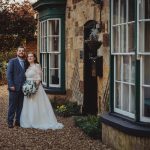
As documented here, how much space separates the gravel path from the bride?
0.37 meters

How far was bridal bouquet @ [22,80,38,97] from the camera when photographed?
36.0ft

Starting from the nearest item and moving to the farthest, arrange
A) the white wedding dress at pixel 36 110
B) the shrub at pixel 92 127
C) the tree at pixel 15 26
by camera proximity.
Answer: the shrub at pixel 92 127 < the white wedding dress at pixel 36 110 < the tree at pixel 15 26

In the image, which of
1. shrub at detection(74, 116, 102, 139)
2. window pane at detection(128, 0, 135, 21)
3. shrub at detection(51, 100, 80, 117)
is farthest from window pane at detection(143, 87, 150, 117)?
shrub at detection(51, 100, 80, 117)

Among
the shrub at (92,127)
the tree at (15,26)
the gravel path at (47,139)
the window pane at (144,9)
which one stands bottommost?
the gravel path at (47,139)

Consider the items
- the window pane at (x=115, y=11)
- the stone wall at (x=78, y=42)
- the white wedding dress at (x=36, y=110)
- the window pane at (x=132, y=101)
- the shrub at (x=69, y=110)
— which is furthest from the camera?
the shrub at (x=69, y=110)

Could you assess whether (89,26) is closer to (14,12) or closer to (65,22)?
(65,22)

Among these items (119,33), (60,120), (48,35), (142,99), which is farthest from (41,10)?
(142,99)

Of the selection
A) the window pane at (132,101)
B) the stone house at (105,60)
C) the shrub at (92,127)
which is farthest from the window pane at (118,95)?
the shrub at (92,127)

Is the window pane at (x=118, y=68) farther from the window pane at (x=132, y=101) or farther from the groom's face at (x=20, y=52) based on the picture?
the groom's face at (x=20, y=52)

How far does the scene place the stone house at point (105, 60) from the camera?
7.61 metres

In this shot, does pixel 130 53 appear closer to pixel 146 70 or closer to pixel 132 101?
pixel 146 70

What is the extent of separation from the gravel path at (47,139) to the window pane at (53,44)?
4132 mm

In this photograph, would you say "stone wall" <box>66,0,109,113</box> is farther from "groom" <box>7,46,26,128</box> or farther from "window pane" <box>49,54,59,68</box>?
"groom" <box>7,46,26,128</box>

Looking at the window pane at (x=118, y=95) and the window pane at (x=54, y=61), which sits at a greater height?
the window pane at (x=54, y=61)
